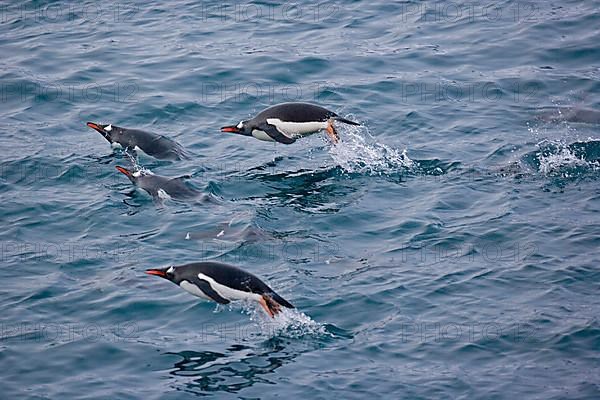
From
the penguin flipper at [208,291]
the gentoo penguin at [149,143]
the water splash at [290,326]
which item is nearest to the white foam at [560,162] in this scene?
the water splash at [290,326]

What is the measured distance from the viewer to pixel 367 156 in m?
16.3

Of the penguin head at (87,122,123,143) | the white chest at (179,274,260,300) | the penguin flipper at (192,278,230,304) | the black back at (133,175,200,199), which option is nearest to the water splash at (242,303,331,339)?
the white chest at (179,274,260,300)

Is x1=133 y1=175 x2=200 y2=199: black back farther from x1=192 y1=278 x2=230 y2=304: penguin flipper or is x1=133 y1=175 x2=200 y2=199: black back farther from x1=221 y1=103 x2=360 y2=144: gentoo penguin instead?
x1=192 y1=278 x2=230 y2=304: penguin flipper

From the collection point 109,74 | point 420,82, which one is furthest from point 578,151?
point 109,74

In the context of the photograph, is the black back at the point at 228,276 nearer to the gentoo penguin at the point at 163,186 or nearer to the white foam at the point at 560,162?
the gentoo penguin at the point at 163,186

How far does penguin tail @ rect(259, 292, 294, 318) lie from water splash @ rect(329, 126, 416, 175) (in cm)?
471

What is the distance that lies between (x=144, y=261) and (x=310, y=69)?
25.9 feet

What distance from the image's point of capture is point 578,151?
52.2 feet

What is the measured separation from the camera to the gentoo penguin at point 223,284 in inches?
458

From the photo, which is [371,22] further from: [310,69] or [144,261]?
[144,261]

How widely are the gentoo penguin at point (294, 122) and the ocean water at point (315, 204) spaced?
20.2 inches

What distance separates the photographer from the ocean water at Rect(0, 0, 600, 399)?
11109mm

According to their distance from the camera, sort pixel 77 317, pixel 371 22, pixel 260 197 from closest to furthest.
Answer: pixel 77 317, pixel 260 197, pixel 371 22

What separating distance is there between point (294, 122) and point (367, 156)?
4.30 feet
